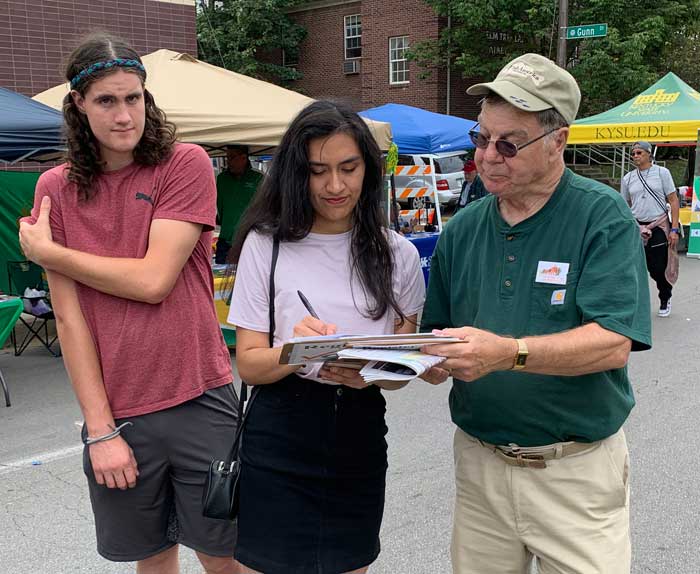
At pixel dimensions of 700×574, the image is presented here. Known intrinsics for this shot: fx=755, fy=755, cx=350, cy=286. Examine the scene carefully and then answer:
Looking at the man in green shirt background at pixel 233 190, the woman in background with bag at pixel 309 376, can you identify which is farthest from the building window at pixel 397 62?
the woman in background with bag at pixel 309 376

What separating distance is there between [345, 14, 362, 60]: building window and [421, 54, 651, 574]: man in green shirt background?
1132 inches

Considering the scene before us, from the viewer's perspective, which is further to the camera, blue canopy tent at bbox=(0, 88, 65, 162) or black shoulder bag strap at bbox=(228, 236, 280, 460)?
blue canopy tent at bbox=(0, 88, 65, 162)

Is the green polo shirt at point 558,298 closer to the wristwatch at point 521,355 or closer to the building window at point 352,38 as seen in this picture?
the wristwatch at point 521,355

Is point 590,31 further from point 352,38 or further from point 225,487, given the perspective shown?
point 352,38

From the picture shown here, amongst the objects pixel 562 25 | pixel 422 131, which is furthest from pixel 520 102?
pixel 562 25

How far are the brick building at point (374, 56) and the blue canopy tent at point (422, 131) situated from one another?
11091 mm

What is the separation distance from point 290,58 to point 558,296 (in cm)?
3128

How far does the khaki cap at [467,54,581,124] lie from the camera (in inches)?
74.0

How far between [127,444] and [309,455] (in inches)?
21.3

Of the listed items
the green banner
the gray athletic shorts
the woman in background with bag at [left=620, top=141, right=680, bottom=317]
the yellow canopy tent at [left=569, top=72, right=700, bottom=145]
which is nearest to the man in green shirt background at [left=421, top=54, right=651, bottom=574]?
the gray athletic shorts

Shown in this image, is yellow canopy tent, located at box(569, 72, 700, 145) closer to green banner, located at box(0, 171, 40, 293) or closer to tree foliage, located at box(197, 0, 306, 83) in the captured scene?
green banner, located at box(0, 171, 40, 293)

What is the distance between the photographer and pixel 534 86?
1.88m

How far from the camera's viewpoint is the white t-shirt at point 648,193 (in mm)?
8883

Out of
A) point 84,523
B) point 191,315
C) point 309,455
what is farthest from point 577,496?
point 84,523
